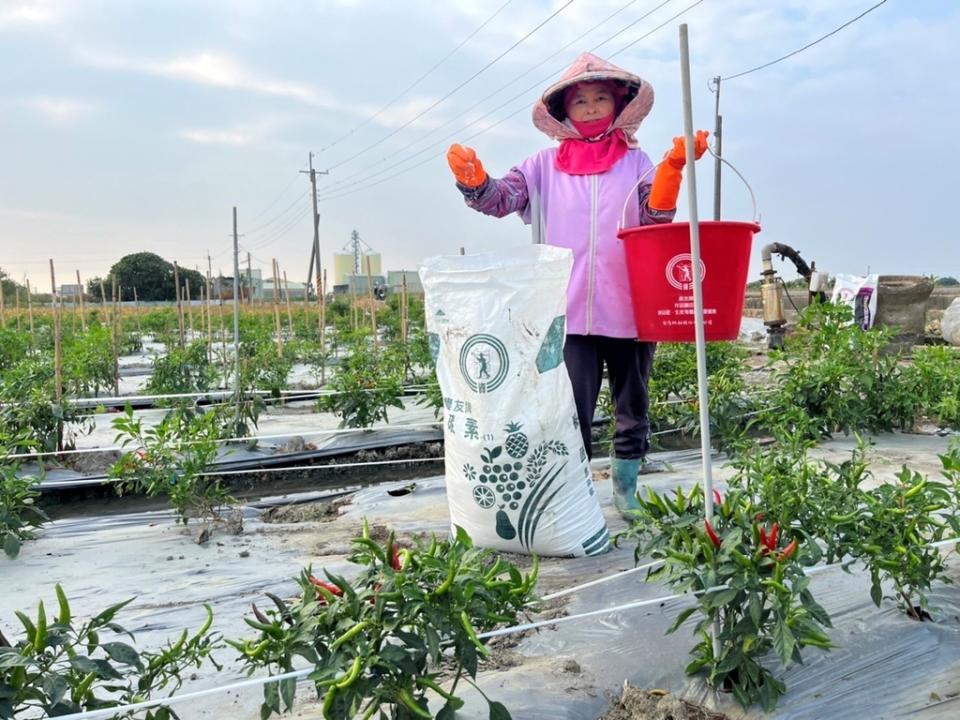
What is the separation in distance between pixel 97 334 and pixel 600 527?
22.5ft

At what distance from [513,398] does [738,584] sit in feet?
3.50

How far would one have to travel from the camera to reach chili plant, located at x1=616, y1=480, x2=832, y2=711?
4.71ft

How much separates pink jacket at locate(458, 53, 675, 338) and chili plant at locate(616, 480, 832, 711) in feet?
3.53

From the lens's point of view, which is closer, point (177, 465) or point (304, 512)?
point (177, 465)

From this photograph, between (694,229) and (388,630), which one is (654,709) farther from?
(694,229)

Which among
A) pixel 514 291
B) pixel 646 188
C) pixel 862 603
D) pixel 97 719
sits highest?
pixel 646 188

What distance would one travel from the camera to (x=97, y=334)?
7.88 m

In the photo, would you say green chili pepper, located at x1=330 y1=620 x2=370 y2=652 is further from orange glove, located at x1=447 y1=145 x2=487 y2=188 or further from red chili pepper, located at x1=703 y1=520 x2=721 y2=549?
orange glove, located at x1=447 y1=145 x2=487 y2=188

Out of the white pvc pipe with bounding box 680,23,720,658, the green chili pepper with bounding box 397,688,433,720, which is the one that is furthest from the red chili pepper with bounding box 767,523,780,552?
the green chili pepper with bounding box 397,688,433,720

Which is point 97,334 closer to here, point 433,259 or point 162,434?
point 162,434

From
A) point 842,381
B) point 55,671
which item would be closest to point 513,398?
point 55,671

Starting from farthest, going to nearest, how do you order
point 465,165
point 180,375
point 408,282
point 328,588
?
point 408,282, point 180,375, point 465,165, point 328,588

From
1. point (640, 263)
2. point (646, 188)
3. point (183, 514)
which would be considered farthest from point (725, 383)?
point (183, 514)

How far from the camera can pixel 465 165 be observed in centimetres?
258
